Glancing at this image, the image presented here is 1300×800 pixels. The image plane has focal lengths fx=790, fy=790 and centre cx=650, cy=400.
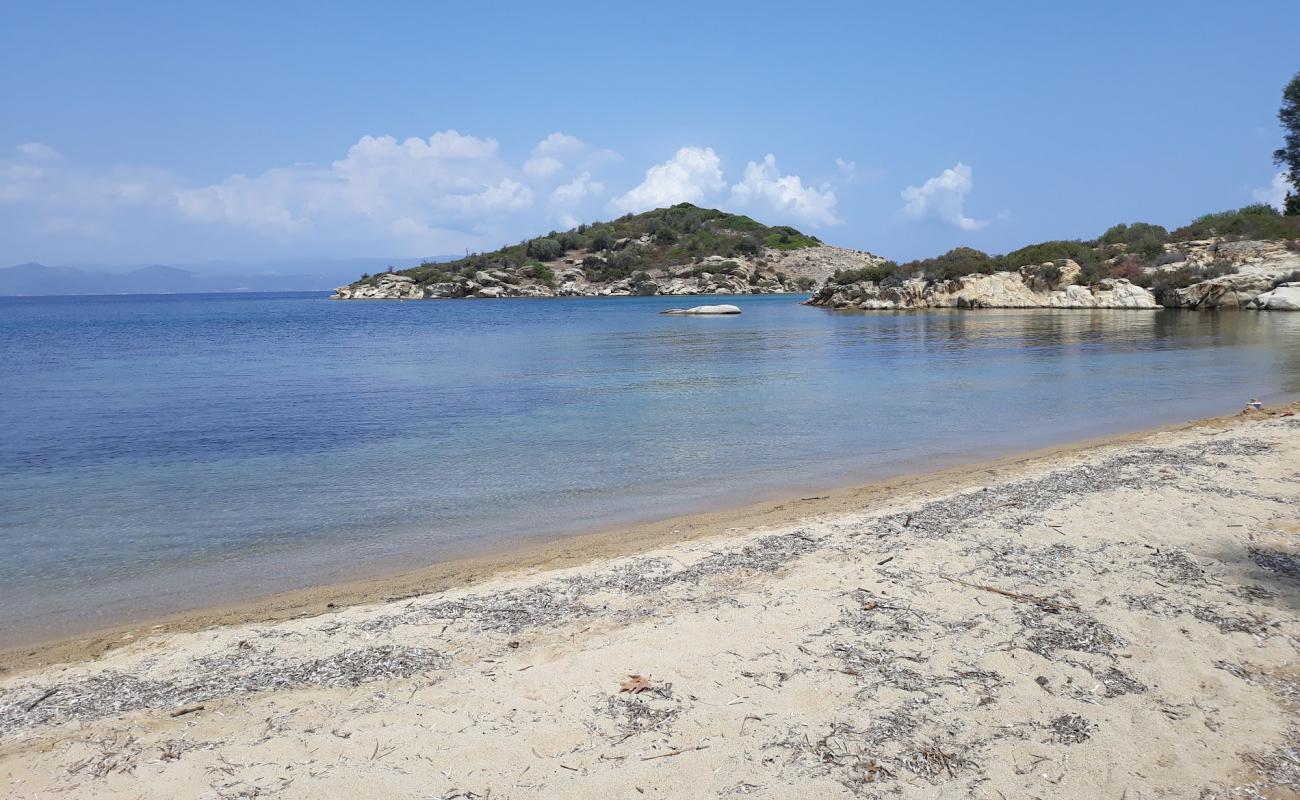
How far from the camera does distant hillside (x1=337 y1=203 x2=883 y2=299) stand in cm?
10656

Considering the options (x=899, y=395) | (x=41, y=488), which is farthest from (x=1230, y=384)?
(x=41, y=488)

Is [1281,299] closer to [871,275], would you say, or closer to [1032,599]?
[871,275]

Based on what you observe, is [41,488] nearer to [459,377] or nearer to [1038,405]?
[459,377]

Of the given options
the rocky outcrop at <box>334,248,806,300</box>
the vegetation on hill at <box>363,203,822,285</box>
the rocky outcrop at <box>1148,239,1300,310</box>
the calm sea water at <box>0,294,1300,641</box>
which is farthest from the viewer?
the vegetation on hill at <box>363,203,822,285</box>

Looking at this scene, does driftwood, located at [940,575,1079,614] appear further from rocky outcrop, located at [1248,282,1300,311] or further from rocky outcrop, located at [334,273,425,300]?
rocky outcrop, located at [334,273,425,300]

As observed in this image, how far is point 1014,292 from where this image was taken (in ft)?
179

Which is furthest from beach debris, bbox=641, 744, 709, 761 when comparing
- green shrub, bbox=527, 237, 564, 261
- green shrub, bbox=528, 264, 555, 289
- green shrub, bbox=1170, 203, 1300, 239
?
green shrub, bbox=527, 237, 564, 261

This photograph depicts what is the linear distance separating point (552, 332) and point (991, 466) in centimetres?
3521

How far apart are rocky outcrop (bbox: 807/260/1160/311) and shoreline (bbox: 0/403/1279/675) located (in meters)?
44.4

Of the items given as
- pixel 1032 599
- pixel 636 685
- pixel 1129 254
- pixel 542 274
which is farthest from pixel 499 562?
pixel 542 274

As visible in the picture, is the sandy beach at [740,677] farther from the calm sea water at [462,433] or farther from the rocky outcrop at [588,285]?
the rocky outcrop at [588,285]

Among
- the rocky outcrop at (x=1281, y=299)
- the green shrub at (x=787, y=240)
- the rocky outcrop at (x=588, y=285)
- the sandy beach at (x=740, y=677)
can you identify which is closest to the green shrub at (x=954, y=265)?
the rocky outcrop at (x=1281, y=299)

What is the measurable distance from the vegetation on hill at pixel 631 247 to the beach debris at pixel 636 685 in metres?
105

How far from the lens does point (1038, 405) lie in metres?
17.6
